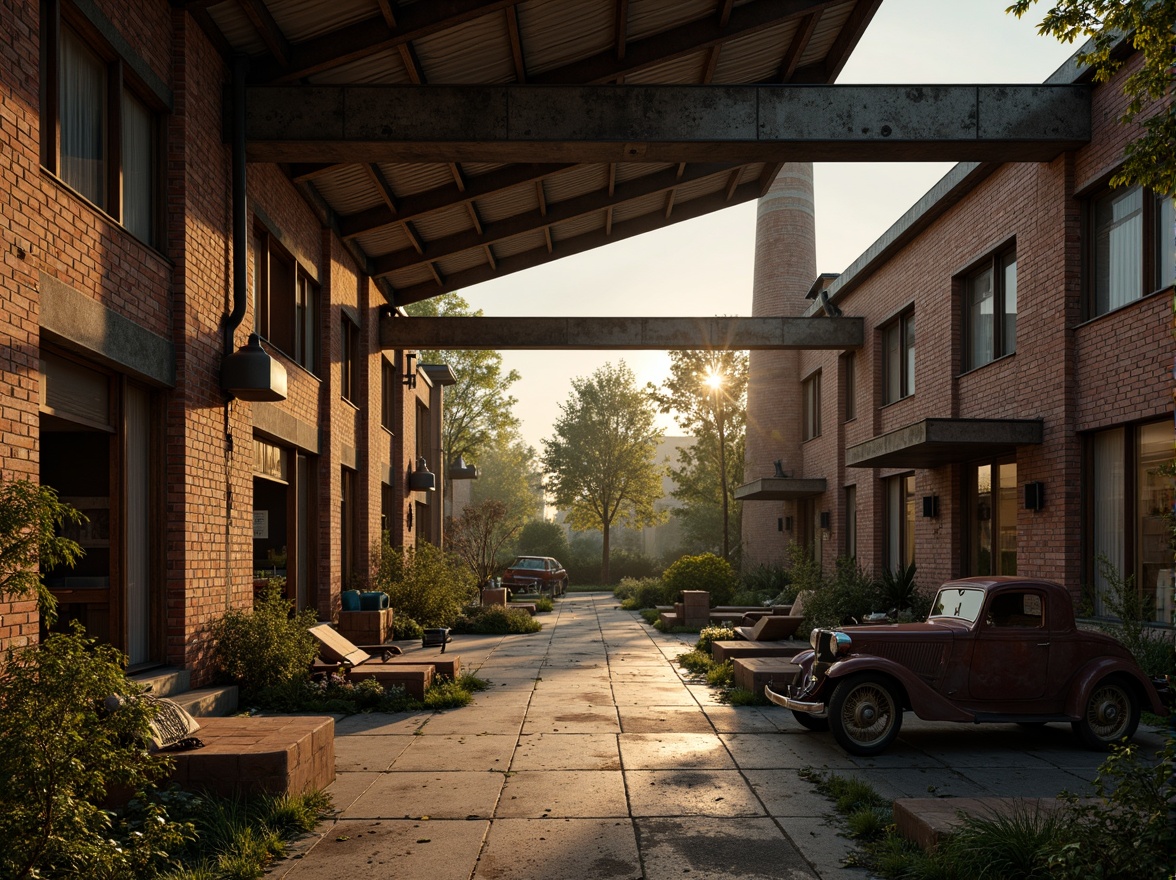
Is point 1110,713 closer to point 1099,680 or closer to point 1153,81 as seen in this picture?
point 1099,680

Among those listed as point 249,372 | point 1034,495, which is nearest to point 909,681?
point 1034,495

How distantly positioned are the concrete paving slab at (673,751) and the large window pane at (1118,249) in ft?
24.0

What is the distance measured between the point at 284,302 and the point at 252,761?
8718 millimetres

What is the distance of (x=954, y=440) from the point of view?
13938 mm

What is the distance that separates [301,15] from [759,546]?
933 inches

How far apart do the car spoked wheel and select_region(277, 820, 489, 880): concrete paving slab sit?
353cm

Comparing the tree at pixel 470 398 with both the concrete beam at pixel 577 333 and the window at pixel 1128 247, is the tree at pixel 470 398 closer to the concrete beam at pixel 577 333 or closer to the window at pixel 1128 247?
the concrete beam at pixel 577 333

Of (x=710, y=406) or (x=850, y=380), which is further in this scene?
(x=710, y=406)

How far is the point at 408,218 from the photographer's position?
643 inches

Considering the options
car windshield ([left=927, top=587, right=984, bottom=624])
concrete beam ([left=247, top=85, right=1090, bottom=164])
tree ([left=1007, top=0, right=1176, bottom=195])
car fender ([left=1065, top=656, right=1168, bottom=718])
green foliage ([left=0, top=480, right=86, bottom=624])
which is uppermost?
concrete beam ([left=247, top=85, right=1090, bottom=164])

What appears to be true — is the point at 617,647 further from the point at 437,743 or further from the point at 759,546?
the point at 759,546

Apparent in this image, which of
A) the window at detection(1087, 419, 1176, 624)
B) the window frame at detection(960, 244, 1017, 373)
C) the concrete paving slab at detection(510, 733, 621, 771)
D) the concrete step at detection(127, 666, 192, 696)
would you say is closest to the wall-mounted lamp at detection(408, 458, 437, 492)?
the window frame at detection(960, 244, 1017, 373)

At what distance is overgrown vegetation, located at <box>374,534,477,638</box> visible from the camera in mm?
18281

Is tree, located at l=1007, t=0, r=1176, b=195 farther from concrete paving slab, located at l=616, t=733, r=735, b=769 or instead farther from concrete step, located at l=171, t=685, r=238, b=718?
concrete step, located at l=171, t=685, r=238, b=718
